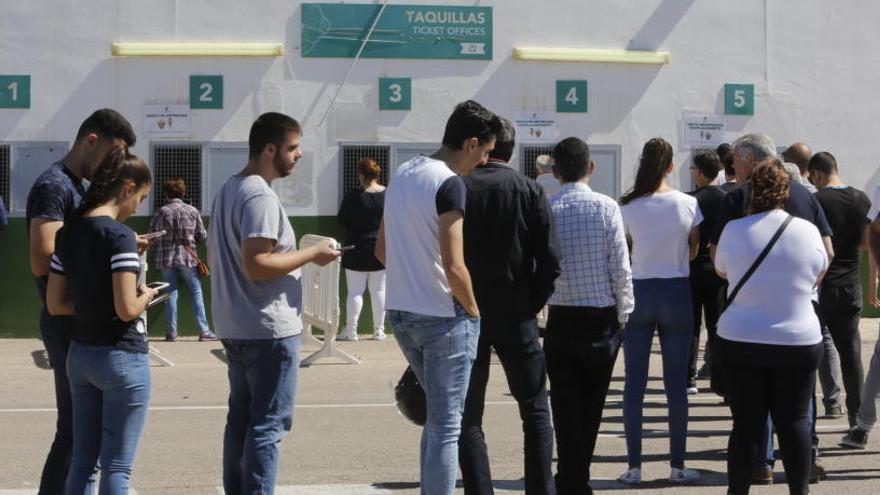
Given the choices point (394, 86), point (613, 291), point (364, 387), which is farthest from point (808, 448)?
point (394, 86)

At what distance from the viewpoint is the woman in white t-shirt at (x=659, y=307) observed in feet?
26.7

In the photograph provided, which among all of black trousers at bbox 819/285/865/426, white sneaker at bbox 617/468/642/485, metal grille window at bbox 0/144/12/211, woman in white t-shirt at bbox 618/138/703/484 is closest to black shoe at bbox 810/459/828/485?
woman in white t-shirt at bbox 618/138/703/484

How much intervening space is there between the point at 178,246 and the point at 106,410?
29.7 ft

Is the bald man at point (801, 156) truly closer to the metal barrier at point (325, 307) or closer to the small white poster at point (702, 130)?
the metal barrier at point (325, 307)

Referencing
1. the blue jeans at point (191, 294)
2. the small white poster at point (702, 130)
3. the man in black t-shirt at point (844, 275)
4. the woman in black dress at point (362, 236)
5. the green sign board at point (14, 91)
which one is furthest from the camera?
the small white poster at point (702, 130)

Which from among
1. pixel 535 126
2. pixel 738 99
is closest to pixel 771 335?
pixel 535 126

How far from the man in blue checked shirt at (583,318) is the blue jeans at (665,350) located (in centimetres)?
72

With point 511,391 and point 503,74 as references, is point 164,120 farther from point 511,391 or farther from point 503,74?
point 511,391

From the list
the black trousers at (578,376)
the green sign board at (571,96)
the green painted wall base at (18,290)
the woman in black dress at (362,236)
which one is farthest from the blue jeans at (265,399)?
the green sign board at (571,96)

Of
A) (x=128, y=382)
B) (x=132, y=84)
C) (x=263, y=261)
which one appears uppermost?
(x=132, y=84)

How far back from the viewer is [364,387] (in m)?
12.1

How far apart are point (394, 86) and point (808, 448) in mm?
9473

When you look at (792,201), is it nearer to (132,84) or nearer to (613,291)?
(613,291)

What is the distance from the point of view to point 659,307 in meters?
8.20
